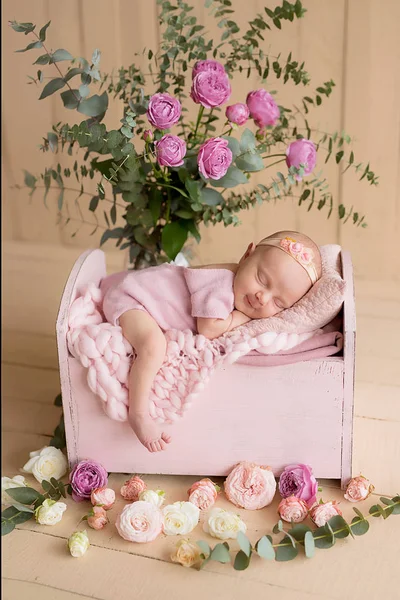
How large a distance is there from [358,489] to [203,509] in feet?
1.08

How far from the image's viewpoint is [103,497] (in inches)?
67.5

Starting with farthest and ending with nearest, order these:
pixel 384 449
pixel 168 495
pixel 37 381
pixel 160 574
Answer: pixel 37 381 → pixel 384 449 → pixel 168 495 → pixel 160 574

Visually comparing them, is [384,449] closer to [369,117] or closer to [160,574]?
[160,574]

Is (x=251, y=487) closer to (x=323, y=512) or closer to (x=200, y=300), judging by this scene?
(x=323, y=512)

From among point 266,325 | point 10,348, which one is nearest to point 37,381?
point 10,348

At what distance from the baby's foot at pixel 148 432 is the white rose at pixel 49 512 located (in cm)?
22

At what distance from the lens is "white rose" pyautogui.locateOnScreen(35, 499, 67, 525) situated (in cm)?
167

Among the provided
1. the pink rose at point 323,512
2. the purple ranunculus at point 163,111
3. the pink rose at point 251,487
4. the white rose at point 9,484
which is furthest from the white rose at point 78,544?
the purple ranunculus at point 163,111

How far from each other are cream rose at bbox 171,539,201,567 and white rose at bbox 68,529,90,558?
0.17m

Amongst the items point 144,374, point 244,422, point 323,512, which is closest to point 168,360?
point 144,374

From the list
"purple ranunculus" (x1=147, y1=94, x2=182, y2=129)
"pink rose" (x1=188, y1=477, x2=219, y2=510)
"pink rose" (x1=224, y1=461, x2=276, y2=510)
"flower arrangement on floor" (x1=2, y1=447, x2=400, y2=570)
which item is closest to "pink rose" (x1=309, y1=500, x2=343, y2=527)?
"flower arrangement on floor" (x1=2, y1=447, x2=400, y2=570)

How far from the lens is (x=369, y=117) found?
2.68 meters

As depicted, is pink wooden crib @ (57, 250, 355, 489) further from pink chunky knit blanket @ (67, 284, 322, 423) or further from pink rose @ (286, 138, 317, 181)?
pink rose @ (286, 138, 317, 181)

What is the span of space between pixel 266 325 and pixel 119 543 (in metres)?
0.53
